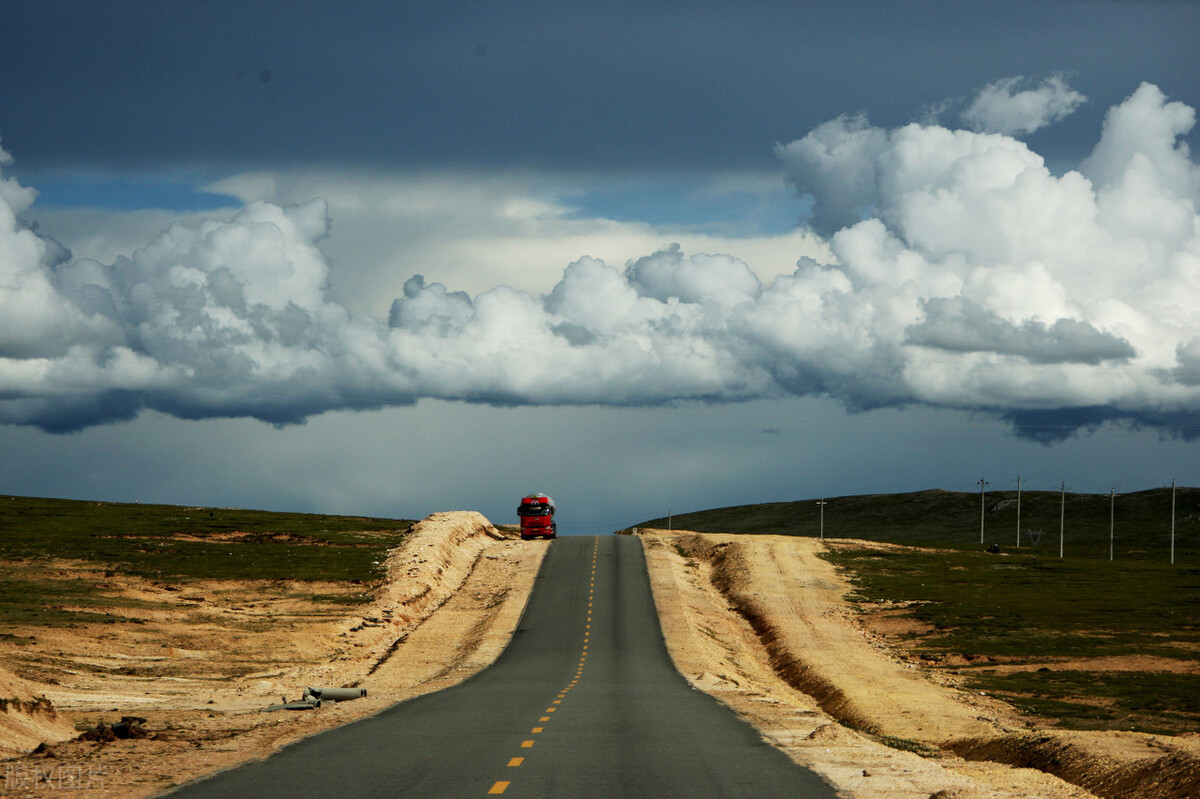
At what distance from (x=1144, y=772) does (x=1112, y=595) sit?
68.0 meters

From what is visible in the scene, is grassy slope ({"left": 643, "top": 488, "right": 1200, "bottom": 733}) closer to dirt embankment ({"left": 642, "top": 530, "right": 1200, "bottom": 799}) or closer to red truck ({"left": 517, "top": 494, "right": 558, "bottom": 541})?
dirt embankment ({"left": 642, "top": 530, "right": 1200, "bottom": 799})

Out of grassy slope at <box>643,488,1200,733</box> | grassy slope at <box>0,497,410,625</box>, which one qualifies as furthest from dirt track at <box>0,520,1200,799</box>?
grassy slope at <box>0,497,410,625</box>

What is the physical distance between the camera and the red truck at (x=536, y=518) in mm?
103812

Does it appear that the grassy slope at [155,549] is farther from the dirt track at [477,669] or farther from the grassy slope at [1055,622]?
the grassy slope at [1055,622]

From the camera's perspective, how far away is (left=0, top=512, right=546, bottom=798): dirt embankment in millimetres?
20875

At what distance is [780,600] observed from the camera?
7400 centimetres

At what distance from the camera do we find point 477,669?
48688 mm

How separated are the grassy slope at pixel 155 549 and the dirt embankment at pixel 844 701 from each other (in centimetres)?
2723

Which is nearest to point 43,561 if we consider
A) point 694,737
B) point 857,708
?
point 857,708

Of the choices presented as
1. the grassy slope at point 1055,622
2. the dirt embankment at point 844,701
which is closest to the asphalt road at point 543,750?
the dirt embankment at point 844,701

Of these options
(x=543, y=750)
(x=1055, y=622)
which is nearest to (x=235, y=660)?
(x=543, y=750)

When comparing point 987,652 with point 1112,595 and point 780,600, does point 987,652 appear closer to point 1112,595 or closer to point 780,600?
point 780,600

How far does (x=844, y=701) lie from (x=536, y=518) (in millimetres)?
64950

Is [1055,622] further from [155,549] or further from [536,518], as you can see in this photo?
[155,549]
